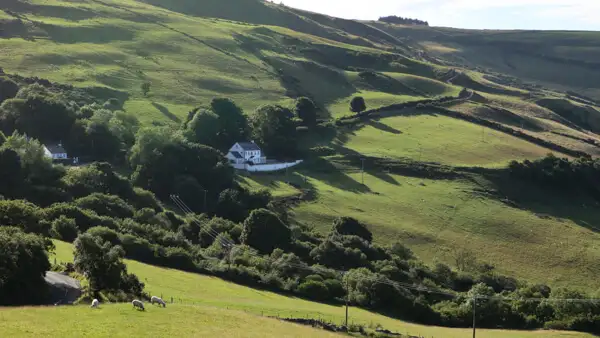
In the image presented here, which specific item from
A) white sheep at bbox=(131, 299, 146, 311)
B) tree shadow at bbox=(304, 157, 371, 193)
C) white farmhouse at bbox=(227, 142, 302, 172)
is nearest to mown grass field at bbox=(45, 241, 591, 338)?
white sheep at bbox=(131, 299, 146, 311)

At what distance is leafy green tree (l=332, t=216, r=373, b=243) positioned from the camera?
74.4m

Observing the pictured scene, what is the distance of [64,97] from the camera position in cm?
10581

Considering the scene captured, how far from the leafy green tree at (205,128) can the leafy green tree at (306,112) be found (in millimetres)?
20375

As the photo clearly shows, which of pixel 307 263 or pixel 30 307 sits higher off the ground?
pixel 30 307

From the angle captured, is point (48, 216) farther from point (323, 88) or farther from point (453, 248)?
point (323, 88)

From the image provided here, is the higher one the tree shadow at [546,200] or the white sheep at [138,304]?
the white sheep at [138,304]

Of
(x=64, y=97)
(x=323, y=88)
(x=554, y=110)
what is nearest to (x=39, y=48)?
(x=64, y=97)

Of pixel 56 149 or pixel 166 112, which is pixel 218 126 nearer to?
pixel 166 112

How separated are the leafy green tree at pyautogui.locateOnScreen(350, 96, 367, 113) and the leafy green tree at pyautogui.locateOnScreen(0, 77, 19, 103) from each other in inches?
2354

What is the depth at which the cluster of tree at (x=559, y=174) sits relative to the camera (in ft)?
336

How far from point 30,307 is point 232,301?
14.8 metres

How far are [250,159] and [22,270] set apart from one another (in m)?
65.0

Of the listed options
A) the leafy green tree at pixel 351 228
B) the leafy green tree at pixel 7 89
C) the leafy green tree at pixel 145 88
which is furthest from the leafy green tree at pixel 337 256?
the leafy green tree at pixel 145 88

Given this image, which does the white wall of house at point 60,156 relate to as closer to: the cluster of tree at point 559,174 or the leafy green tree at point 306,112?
the leafy green tree at point 306,112
